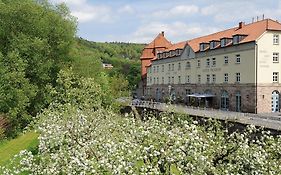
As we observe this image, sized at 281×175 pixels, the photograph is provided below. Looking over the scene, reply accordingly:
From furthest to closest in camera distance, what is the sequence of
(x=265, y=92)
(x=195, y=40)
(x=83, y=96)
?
1. (x=195, y=40)
2. (x=265, y=92)
3. (x=83, y=96)

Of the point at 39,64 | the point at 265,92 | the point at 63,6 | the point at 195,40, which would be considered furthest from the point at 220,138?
the point at 195,40

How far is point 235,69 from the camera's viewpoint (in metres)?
48.4

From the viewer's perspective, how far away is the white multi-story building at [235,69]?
44.5m

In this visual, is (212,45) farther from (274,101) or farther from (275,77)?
(274,101)

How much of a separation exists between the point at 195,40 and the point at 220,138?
5573cm

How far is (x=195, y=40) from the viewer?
65312 millimetres

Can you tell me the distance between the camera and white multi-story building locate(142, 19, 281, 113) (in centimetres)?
4453

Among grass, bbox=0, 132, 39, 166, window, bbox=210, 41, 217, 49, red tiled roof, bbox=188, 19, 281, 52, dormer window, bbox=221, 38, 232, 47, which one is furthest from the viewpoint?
window, bbox=210, 41, 217, 49

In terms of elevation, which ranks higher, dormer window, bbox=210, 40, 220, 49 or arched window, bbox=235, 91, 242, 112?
dormer window, bbox=210, 40, 220, 49

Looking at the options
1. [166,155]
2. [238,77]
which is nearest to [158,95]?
[238,77]

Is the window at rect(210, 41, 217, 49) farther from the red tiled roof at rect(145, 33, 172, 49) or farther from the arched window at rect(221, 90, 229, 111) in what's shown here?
the red tiled roof at rect(145, 33, 172, 49)

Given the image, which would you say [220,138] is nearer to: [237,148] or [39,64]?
[237,148]

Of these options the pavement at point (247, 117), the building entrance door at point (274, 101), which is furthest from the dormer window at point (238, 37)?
the pavement at point (247, 117)

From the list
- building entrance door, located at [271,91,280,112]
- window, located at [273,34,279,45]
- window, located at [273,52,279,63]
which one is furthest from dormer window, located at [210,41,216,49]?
building entrance door, located at [271,91,280,112]
